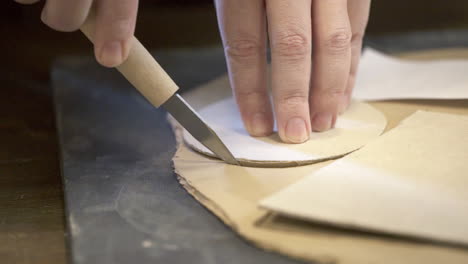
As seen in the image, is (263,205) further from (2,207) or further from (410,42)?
(410,42)

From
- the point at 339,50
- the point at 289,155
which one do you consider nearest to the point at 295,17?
the point at 339,50

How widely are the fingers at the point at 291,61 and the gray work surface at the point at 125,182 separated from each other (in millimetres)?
200

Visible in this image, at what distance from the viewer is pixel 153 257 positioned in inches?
27.4

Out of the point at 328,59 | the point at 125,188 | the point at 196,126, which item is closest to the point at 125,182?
the point at 125,188

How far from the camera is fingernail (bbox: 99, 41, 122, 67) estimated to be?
0.75 m

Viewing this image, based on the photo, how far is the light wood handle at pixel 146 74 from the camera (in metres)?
0.79

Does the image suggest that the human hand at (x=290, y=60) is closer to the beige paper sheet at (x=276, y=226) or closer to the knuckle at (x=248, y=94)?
the knuckle at (x=248, y=94)

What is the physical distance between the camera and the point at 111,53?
752mm

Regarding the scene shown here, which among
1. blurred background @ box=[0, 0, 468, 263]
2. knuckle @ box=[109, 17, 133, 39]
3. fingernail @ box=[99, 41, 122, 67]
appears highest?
knuckle @ box=[109, 17, 133, 39]

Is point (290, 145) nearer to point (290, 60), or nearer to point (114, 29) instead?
point (290, 60)

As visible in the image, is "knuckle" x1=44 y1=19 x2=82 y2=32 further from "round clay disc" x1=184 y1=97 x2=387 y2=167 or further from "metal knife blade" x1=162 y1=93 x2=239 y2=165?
"round clay disc" x1=184 y1=97 x2=387 y2=167

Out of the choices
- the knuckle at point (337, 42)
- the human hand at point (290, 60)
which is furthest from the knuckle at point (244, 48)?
the knuckle at point (337, 42)

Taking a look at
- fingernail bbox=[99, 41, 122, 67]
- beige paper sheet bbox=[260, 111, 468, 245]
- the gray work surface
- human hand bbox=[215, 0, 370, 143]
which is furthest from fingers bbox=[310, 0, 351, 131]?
fingernail bbox=[99, 41, 122, 67]

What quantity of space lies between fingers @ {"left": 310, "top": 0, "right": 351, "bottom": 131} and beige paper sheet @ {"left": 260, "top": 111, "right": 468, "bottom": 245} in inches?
4.7
